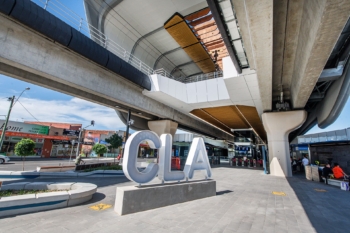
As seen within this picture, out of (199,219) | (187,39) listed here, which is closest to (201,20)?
(187,39)

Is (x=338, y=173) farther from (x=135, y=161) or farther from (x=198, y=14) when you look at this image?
(x=198, y=14)

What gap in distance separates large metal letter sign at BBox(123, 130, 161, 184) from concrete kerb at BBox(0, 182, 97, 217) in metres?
2.24

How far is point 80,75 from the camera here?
1083 centimetres

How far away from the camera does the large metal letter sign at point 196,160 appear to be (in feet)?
22.5

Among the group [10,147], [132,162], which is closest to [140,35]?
[132,162]

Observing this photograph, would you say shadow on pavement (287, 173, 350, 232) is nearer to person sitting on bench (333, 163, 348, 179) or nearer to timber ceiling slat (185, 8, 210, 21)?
person sitting on bench (333, 163, 348, 179)

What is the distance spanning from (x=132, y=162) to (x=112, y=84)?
9.79m

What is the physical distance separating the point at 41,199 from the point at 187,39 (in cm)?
1914

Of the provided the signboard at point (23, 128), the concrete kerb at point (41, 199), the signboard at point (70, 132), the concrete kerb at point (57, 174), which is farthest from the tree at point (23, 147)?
the signboard at point (70, 132)

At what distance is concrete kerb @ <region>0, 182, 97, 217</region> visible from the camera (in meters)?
4.48

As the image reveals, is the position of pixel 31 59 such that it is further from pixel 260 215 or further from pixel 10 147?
pixel 10 147

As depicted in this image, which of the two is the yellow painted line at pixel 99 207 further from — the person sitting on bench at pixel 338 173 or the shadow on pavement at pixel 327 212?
the person sitting on bench at pixel 338 173

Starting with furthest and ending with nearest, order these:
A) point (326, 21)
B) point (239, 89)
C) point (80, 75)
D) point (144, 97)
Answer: point (144, 97) < point (239, 89) < point (80, 75) < point (326, 21)

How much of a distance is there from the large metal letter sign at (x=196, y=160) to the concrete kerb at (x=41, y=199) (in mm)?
3892
